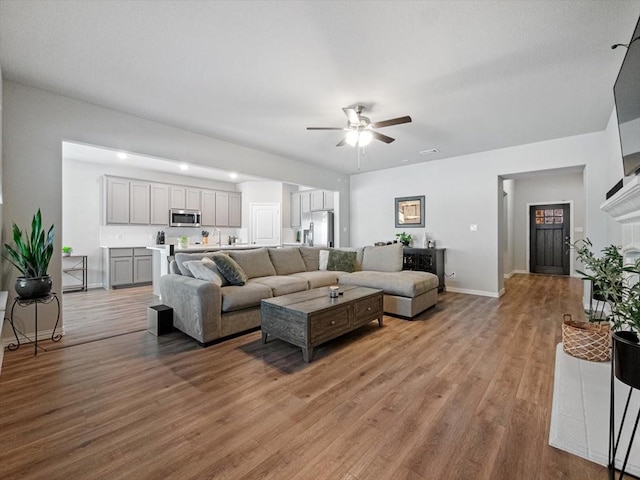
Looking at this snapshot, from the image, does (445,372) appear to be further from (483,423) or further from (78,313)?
(78,313)

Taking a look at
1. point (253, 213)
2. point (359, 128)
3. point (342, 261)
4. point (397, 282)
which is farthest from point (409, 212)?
point (253, 213)

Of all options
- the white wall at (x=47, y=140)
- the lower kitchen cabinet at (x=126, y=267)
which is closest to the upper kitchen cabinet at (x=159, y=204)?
the lower kitchen cabinet at (x=126, y=267)

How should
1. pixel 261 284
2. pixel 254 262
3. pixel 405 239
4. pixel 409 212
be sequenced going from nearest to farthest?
pixel 261 284 → pixel 254 262 → pixel 405 239 → pixel 409 212

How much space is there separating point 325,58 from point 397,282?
2.75 m

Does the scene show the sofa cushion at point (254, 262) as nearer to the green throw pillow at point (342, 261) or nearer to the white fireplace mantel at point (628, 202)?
the green throw pillow at point (342, 261)

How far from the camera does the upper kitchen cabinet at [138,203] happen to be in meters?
6.34

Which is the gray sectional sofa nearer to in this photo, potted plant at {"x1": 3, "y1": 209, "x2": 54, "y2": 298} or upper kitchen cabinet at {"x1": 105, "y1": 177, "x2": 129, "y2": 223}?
potted plant at {"x1": 3, "y1": 209, "x2": 54, "y2": 298}

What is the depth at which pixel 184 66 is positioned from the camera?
2.60 m

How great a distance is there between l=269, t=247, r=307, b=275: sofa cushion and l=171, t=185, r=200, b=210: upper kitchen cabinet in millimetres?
3815

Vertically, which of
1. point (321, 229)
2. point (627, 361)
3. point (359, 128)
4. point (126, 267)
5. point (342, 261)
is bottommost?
point (126, 267)

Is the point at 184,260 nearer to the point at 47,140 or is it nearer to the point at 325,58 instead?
the point at 47,140

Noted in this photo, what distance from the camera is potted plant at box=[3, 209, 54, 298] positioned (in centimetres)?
263

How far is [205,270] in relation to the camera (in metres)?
3.21

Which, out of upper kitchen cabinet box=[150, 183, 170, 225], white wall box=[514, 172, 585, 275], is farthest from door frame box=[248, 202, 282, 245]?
white wall box=[514, 172, 585, 275]
